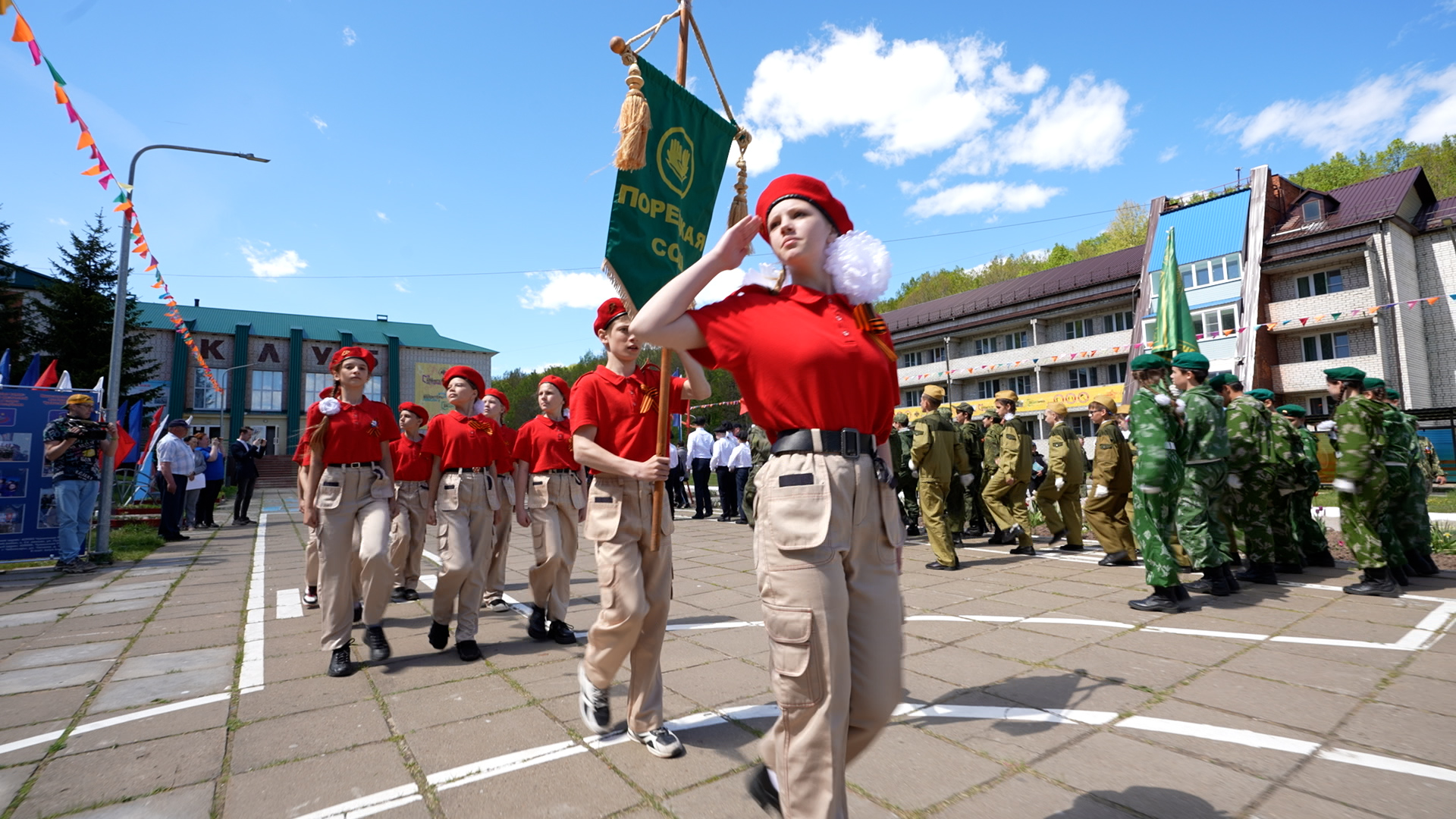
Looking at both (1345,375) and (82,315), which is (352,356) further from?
(82,315)

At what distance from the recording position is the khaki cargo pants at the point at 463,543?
4.49 m

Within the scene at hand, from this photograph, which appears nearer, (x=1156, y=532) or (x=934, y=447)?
(x=1156, y=532)

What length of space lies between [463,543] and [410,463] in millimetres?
1703

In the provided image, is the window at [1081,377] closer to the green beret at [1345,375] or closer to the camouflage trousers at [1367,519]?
the green beret at [1345,375]

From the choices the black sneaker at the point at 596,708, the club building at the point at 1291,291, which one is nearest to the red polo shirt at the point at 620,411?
the black sneaker at the point at 596,708

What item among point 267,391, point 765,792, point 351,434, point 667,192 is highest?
point 267,391

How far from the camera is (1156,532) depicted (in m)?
5.20

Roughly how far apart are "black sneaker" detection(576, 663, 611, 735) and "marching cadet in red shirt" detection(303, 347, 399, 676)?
1962 millimetres

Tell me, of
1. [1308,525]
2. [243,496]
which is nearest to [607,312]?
[1308,525]

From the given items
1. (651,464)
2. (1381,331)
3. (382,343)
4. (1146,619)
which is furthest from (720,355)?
(382,343)

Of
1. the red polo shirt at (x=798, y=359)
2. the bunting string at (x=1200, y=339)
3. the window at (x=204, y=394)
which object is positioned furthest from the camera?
the window at (x=204, y=394)

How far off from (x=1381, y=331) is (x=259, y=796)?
34.2 m

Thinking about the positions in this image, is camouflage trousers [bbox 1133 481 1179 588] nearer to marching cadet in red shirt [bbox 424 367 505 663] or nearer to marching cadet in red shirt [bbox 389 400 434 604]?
marching cadet in red shirt [bbox 424 367 505 663]

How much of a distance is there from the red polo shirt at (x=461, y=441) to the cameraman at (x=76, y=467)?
6828 mm
